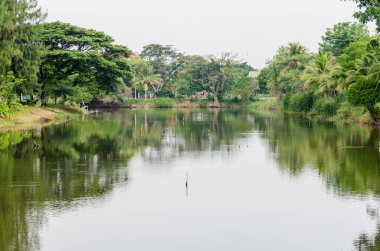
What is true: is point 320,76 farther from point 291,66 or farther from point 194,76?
point 194,76

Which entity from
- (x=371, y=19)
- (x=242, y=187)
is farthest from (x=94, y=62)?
(x=242, y=187)

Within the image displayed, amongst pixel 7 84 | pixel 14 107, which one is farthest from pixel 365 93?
pixel 14 107

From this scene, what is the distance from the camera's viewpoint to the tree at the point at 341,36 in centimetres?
9662

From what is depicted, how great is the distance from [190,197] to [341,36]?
271 feet

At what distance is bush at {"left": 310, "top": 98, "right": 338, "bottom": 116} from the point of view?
74812 millimetres

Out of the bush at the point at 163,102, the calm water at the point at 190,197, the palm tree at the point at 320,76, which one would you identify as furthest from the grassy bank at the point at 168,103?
the calm water at the point at 190,197

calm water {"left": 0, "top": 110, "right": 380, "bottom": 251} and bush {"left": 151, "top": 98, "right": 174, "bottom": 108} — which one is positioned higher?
bush {"left": 151, "top": 98, "right": 174, "bottom": 108}

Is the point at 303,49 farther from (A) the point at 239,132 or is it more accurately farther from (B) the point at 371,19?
(B) the point at 371,19

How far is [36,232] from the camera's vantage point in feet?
53.8

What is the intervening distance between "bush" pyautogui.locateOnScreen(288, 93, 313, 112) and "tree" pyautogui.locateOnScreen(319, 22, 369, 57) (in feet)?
39.0

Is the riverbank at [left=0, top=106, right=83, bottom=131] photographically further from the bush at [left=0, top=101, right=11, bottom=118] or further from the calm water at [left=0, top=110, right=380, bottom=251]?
the calm water at [left=0, top=110, right=380, bottom=251]

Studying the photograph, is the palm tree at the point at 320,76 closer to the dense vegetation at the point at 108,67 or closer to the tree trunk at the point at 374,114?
the dense vegetation at the point at 108,67

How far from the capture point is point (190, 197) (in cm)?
2205

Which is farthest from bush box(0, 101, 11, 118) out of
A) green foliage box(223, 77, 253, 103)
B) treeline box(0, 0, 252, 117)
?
green foliage box(223, 77, 253, 103)
